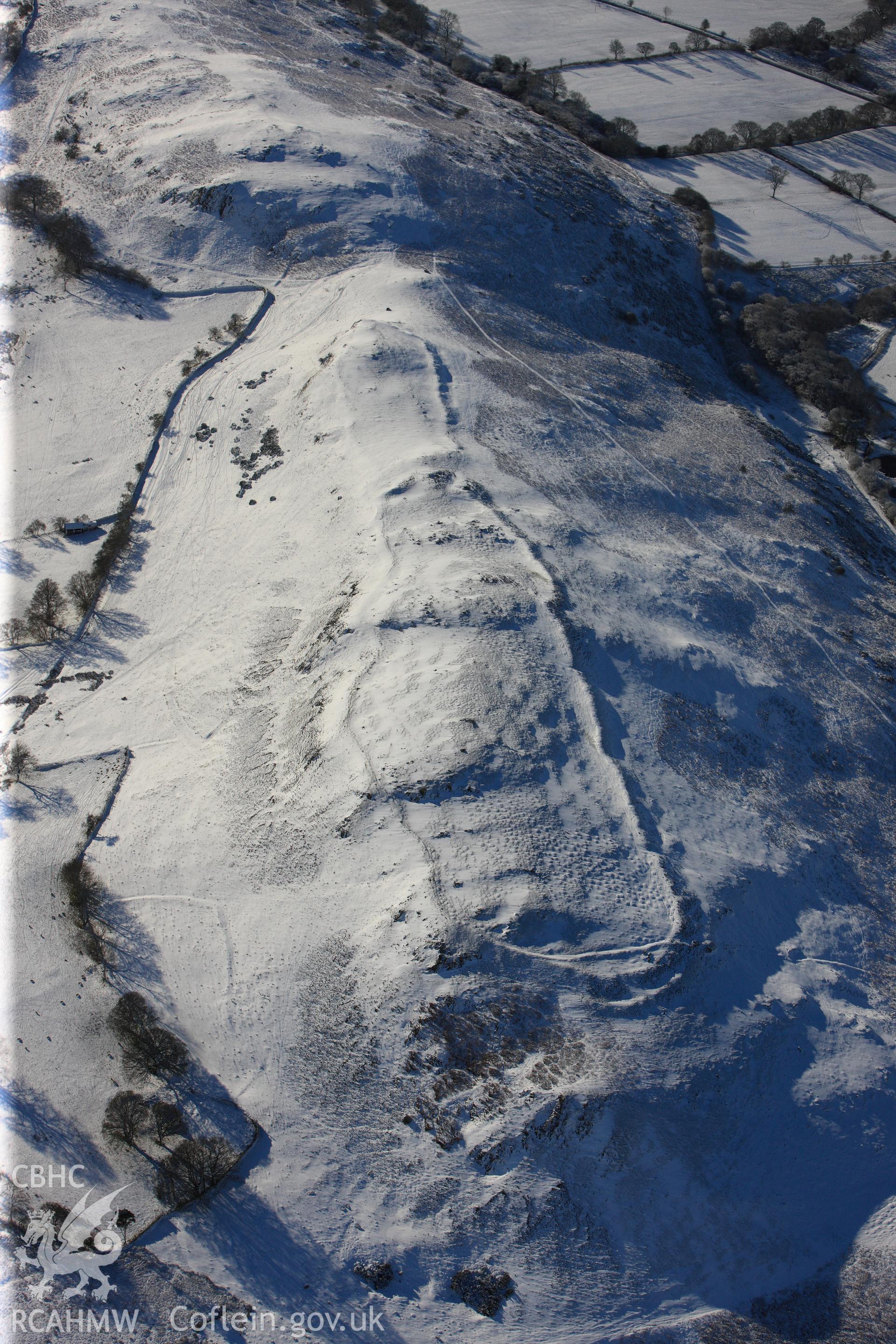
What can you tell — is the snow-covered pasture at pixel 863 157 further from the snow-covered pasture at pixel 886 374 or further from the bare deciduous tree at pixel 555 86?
the snow-covered pasture at pixel 886 374

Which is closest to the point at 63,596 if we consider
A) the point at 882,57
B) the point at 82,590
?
the point at 82,590

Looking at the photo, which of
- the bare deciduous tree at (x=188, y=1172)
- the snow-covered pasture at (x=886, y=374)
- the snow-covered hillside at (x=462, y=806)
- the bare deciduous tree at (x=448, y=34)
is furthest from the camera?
the bare deciduous tree at (x=448, y=34)

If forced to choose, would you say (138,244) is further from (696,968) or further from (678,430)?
(696,968)

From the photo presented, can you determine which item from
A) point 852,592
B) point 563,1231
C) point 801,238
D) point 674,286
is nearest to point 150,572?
point 563,1231

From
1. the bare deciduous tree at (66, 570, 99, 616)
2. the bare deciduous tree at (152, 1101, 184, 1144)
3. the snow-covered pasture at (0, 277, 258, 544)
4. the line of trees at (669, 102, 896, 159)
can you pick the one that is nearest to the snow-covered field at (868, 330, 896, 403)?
the line of trees at (669, 102, 896, 159)

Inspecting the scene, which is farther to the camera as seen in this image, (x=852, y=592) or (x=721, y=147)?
(x=721, y=147)

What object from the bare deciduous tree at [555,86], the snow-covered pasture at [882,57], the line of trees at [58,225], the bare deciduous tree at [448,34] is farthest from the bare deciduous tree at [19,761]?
the snow-covered pasture at [882,57]
